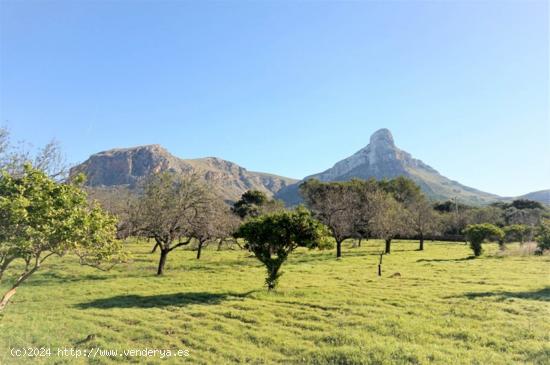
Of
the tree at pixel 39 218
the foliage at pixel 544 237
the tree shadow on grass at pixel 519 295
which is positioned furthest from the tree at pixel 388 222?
the tree at pixel 39 218

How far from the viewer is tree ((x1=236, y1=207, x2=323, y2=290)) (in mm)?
22969

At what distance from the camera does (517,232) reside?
59.6 m

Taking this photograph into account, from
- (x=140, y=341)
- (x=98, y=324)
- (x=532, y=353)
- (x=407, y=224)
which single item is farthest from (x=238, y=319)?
(x=407, y=224)

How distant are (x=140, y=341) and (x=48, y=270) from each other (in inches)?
1019

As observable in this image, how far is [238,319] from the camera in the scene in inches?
647

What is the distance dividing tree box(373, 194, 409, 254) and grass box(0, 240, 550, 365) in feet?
81.7

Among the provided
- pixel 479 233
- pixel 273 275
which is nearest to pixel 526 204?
pixel 479 233

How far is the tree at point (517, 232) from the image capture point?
58156 mm

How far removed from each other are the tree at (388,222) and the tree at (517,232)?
1778cm

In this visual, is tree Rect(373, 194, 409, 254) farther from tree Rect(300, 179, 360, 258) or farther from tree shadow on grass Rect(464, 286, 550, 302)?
tree shadow on grass Rect(464, 286, 550, 302)

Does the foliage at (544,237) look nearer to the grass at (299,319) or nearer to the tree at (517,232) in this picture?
the grass at (299,319)

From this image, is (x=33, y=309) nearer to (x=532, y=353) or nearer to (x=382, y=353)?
(x=382, y=353)

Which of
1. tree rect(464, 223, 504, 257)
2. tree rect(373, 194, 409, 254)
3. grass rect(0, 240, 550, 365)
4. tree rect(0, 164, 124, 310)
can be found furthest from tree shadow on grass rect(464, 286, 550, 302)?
tree rect(373, 194, 409, 254)

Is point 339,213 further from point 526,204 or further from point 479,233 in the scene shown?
point 526,204
